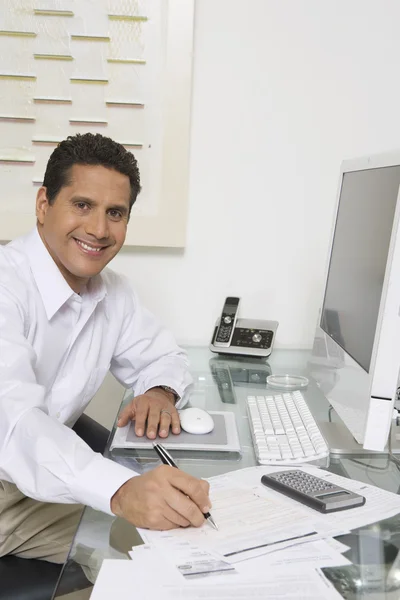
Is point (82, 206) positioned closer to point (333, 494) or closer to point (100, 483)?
point (100, 483)

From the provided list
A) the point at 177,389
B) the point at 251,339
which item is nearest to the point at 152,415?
the point at 177,389

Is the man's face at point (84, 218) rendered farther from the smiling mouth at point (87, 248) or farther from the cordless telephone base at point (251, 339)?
the cordless telephone base at point (251, 339)

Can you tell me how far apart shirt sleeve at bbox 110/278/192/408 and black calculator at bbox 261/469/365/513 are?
62 centimetres

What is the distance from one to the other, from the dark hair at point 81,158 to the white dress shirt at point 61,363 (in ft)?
0.42

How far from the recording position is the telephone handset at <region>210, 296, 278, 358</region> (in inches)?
80.3

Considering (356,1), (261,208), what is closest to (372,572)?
(261,208)

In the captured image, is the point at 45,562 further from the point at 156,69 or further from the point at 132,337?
the point at 156,69

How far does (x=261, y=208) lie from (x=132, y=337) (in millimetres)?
698

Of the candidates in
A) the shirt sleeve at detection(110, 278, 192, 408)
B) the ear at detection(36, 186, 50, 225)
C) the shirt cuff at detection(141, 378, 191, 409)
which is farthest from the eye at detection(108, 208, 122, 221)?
the shirt cuff at detection(141, 378, 191, 409)

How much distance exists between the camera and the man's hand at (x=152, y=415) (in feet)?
4.39

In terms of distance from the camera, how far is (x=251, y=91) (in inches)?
84.0

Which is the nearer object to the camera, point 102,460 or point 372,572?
point 372,572

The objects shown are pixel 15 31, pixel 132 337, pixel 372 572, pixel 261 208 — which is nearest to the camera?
pixel 372 572

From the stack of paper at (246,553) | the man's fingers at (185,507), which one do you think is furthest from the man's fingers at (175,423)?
the man's fingers at (185,507)
